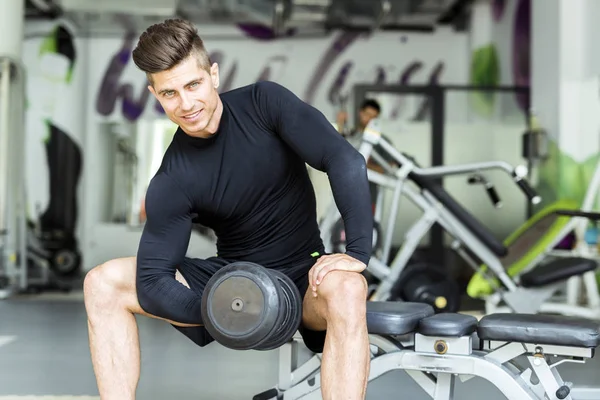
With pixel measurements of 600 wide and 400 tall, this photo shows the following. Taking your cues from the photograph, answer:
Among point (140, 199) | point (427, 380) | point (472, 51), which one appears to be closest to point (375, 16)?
point (472, 51)

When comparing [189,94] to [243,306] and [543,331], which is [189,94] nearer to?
[243,306]

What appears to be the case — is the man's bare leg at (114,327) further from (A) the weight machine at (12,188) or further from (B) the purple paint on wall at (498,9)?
(B) the purple paint on wall at (498,9)

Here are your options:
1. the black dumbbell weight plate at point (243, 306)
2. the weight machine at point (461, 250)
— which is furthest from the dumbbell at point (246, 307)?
the weight machine at point (461, 250)

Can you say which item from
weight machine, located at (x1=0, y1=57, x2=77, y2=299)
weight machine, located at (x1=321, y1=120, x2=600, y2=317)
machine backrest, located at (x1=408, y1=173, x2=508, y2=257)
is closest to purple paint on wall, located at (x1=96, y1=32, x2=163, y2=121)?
weight machine, located at (x1=0, y1=57, x2=77, y2=299)

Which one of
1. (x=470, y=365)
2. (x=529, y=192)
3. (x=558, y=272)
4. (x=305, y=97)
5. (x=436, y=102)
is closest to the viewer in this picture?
(x=470, y=365)

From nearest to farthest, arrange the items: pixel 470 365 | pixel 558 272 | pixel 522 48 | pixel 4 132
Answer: pixel 470 365 < pixel 558 272 < pixel 4 132 < pixel 522 48

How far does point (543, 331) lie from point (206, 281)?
2.58 ft

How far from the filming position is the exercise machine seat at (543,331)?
166 cm

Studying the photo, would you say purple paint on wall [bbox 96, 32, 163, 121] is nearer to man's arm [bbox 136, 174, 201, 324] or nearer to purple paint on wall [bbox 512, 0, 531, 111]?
purple paint on wall [bbox 512, 0, 531, 111]

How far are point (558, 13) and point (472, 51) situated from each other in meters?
2.34

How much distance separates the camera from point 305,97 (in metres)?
7.71

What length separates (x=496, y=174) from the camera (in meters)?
6.41

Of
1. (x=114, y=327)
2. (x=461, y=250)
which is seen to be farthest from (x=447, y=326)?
(x=461, y=250)

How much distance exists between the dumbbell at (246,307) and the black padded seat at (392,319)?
0.36 m
